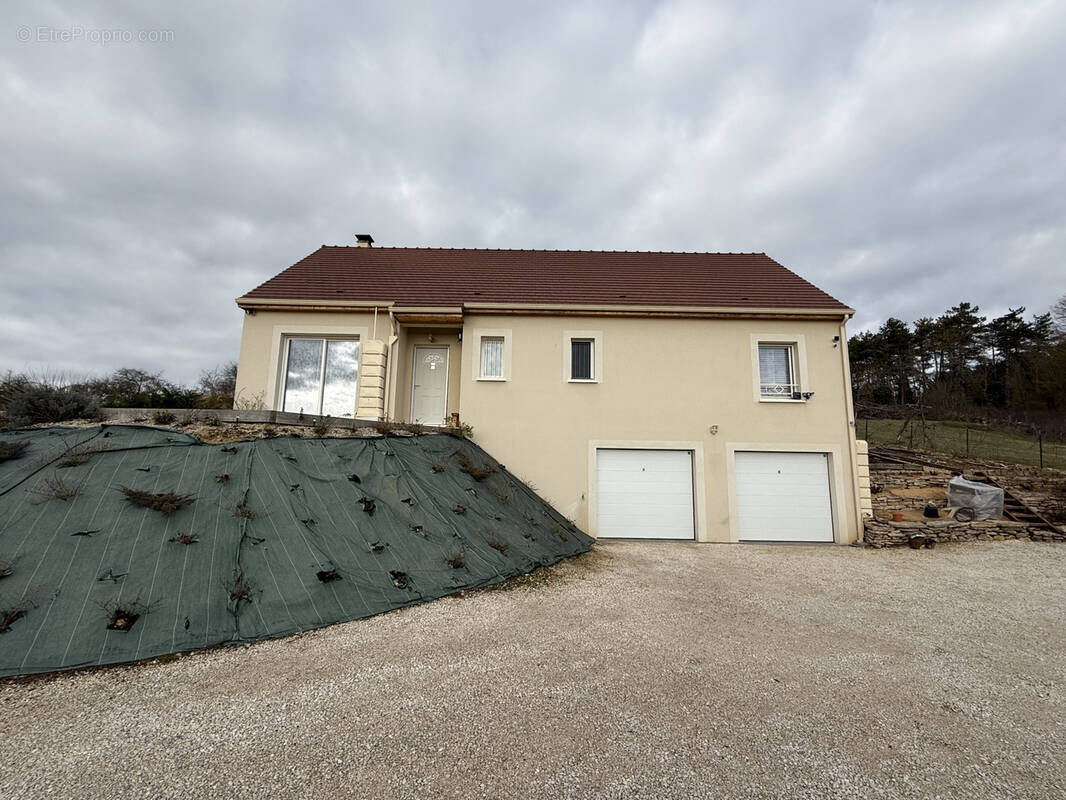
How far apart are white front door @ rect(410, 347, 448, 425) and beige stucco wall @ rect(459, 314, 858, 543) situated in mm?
1058

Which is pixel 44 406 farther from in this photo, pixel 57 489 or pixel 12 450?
pixel 57 489

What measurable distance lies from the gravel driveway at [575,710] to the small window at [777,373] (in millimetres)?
5409

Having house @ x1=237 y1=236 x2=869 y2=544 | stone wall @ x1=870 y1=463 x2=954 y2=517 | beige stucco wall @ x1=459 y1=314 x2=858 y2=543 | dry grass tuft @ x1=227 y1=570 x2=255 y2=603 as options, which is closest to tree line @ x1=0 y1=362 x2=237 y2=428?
house @ x1=237 y1=236 x2=869 y2=544

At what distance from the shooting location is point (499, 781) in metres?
2.22

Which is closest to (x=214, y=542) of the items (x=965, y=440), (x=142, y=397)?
(x=142, y=397)

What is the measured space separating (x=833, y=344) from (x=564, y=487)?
23.4 feet

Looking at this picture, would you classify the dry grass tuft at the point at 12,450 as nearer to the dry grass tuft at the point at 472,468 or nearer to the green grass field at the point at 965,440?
the dry grass tuft at the point at 472,468

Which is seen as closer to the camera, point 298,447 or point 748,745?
point 748,745

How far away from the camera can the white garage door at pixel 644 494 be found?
9.10 m

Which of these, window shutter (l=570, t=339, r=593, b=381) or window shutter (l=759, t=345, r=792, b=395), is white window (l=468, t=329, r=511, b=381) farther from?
window shutter (l=759, t=345, r=792, b=395)

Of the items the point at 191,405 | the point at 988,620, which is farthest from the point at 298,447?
the point at 988,620

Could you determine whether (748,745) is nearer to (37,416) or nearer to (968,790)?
(968,790)

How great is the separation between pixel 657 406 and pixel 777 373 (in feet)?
10.1

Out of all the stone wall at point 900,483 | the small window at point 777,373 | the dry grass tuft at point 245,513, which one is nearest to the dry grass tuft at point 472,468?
the dry grass tuft at point 245,513
